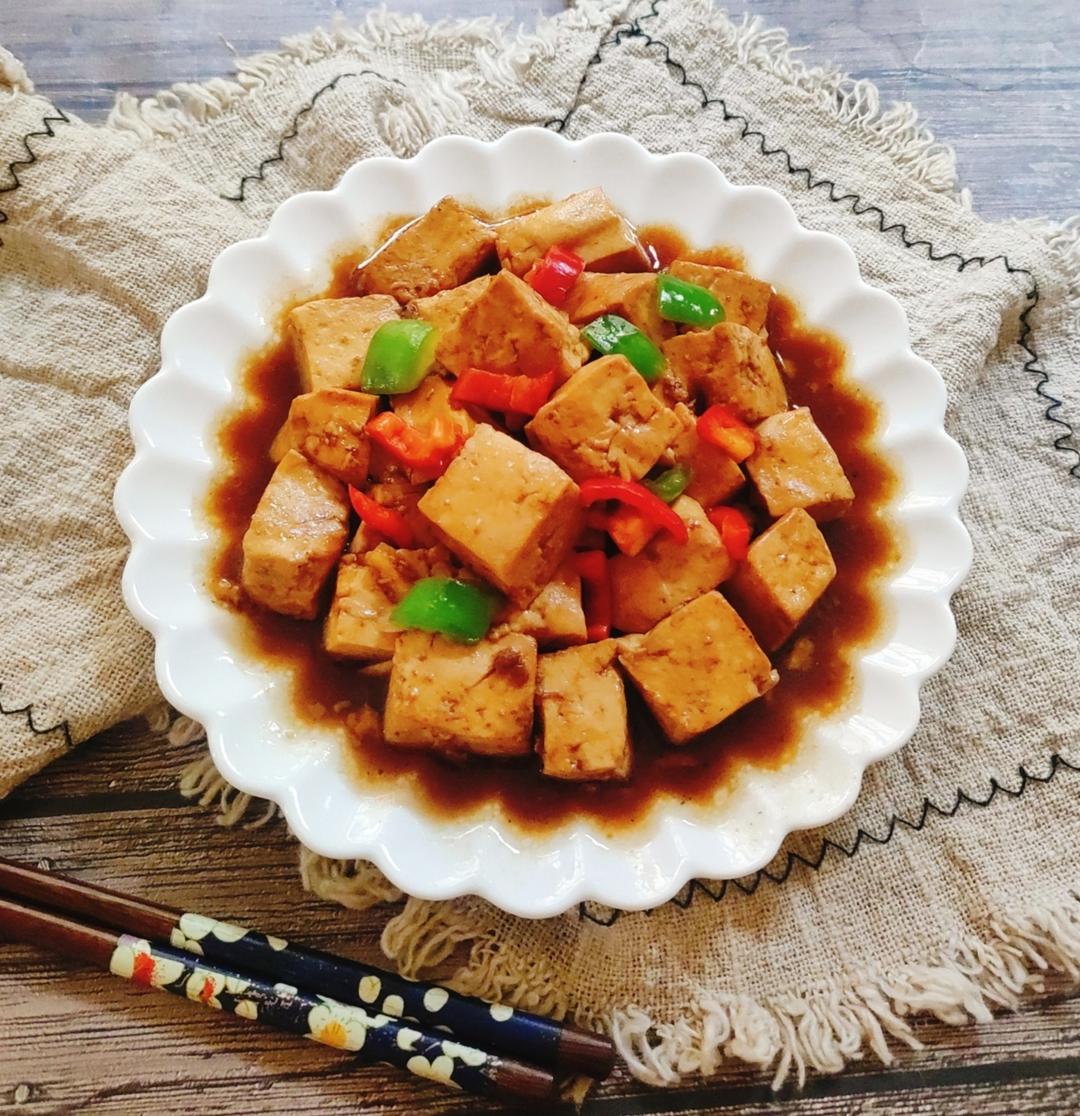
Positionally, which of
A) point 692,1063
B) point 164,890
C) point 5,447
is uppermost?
point 5,447

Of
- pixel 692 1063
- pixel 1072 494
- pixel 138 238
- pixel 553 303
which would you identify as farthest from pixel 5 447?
pixel 1072 494

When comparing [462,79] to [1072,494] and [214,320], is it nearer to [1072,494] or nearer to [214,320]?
[214,320]

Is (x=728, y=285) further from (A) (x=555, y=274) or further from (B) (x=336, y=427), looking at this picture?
(B) (x=336, y=427)

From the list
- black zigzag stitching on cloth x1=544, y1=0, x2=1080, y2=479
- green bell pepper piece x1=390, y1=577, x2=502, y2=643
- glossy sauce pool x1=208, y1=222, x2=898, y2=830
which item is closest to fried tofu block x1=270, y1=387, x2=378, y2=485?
glossy sauce pool x1=208, y1=222, x2=898, y2=830

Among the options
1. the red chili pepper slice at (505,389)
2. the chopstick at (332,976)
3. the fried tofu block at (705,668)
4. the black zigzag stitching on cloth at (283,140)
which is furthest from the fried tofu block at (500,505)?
the black zigzag stitching on cloth at (283,140)

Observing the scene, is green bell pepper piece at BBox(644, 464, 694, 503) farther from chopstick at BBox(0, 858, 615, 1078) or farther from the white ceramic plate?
chopstick at BBox(0, 858, 615, 1078)

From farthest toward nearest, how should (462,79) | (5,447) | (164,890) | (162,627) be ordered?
(462,79) < (5,447) < (164,890) < (162,627)

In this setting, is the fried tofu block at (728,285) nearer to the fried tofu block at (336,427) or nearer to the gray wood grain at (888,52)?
the fried tofu block at (336,427)
